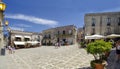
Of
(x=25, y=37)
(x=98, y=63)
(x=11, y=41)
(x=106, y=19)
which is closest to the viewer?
(x=98, y=63)

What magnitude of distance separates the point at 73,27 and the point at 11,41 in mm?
18199

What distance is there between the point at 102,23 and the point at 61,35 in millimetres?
17472

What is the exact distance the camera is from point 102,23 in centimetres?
4688

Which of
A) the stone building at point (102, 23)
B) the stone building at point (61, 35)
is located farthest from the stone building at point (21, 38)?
the stone building at point (102, 23)

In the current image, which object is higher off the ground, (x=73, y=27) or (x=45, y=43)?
(x=73, y=27)

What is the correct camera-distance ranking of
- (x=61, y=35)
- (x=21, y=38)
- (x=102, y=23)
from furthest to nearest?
(x=61, y=35) → (x=21, y=38) → (x=102, y=23)

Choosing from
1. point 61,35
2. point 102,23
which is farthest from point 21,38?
point 102,23

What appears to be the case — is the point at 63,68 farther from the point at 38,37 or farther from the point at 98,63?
the point at 38,37

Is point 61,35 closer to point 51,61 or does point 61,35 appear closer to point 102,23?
point 102,23

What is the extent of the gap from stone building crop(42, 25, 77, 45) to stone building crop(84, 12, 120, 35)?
1188 centimetres

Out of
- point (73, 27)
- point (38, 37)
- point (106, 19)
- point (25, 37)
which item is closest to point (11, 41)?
point (25, 37)

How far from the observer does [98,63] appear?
38.5 ft

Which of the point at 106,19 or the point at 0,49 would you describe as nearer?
the point at 0,49

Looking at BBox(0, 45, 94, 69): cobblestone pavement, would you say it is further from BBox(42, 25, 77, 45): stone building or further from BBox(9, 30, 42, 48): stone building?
BBox(42, 25, 77, 45): stone building
